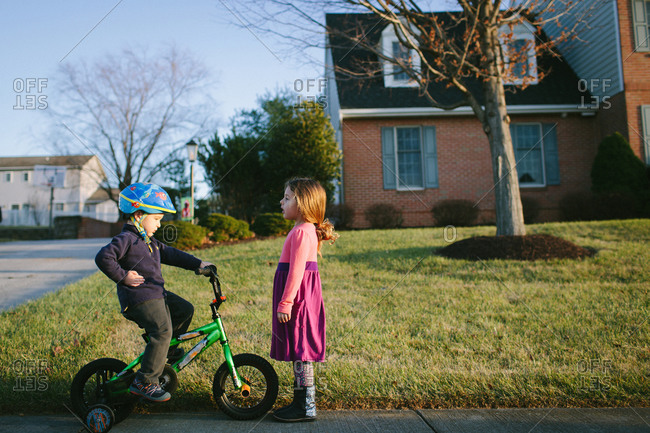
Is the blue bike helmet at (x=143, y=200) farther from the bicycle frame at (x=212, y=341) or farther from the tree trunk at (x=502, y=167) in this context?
the tree trunk at (x=502, y=167)

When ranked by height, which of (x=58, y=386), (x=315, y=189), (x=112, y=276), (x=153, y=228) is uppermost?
(x=315, y=189)

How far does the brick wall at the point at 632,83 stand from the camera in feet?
43.2

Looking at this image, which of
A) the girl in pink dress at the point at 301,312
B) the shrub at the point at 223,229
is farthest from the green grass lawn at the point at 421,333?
the shrub at the point at 223,229

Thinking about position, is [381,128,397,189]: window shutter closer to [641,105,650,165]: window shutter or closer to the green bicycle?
[641,105,650,165]: window shutter

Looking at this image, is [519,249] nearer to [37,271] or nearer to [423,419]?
[423,419]

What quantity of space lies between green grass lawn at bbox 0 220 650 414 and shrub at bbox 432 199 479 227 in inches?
232

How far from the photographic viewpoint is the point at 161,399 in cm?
270

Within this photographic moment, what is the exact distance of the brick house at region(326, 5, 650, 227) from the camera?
46.3 ft

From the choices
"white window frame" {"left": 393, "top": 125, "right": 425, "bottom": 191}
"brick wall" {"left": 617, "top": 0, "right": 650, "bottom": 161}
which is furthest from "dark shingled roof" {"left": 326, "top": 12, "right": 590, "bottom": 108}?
"brick wall" {"left": 617, "top": 0, "right": 650, "bottom": 161}

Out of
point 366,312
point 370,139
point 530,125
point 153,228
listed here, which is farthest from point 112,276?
point 530,125

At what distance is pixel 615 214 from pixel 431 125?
5.78 metres

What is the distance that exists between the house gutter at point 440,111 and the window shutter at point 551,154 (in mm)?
585

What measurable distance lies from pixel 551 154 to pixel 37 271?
47.7 feet

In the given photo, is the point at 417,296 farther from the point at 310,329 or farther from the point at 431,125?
the point at 431,125
